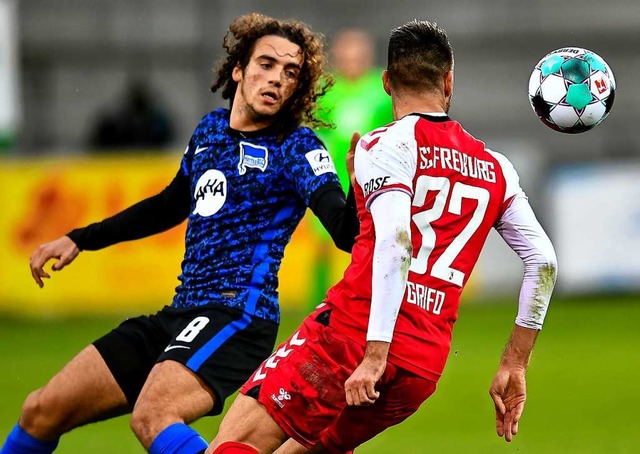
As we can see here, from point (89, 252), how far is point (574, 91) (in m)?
9.30

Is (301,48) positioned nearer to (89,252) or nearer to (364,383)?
(364,383)

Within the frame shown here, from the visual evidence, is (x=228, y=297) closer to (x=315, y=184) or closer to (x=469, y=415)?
(x=315, y=184)

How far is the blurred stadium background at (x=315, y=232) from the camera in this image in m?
8.95

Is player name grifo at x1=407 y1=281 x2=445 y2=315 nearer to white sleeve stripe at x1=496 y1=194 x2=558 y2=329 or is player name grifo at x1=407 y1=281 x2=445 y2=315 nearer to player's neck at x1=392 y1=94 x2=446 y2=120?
white sleeve stripe at x1=496 y1=194 x2=558 y2=329

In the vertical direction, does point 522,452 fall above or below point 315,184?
below

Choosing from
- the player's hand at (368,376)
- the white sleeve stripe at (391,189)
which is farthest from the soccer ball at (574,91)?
the player's hand at (368,376)

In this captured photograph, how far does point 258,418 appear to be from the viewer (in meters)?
4.39

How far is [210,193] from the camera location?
210 inches

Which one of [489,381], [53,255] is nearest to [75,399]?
[53,255]

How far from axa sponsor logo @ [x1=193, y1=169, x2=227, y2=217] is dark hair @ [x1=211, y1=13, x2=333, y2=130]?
15.8 inches

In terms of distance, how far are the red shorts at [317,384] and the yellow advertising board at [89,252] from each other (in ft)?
29.7

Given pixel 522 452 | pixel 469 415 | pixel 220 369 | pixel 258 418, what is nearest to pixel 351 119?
pixel 469 415

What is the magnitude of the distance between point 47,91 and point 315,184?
1553 cm

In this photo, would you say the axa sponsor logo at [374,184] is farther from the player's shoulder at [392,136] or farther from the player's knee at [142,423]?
the player's knee at [142,423]
